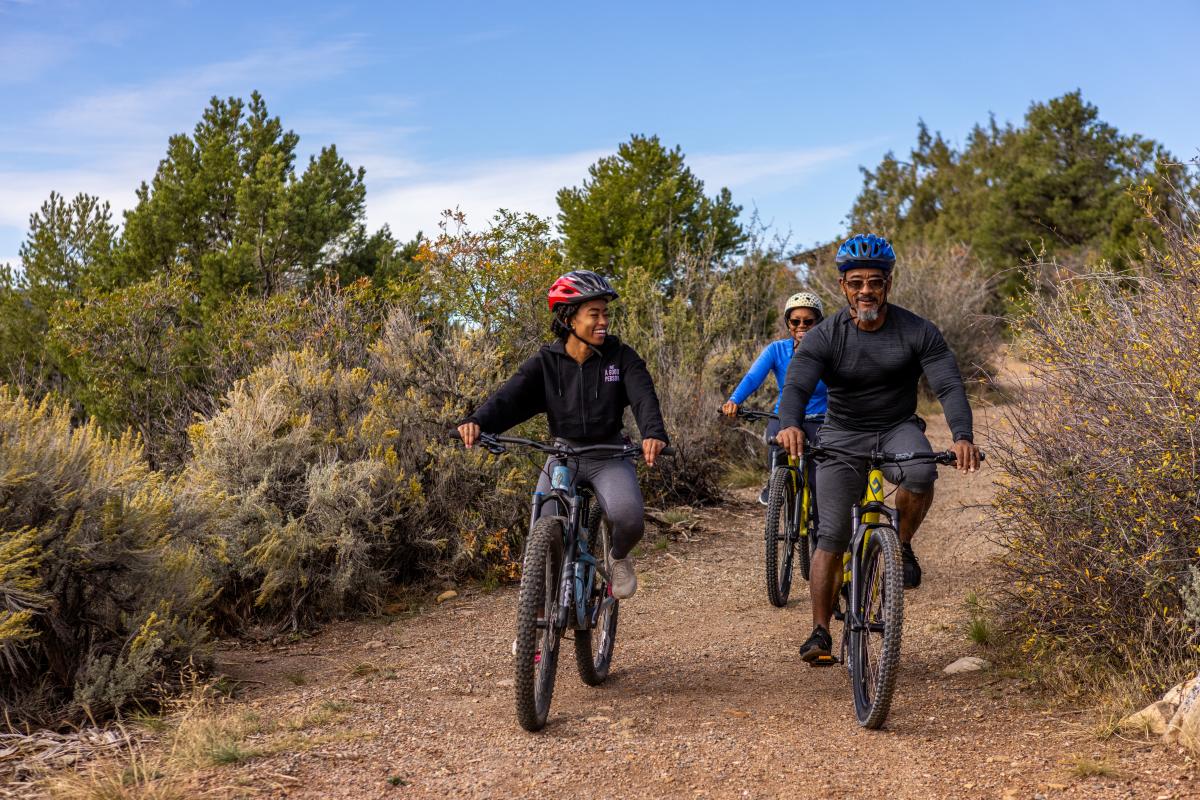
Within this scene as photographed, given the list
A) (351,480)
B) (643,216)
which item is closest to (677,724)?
(351,480)

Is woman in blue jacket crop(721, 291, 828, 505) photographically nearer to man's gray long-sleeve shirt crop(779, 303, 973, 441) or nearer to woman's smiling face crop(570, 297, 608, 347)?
man's gray long-sleeve shirt crop(779, 303, 973, 441)

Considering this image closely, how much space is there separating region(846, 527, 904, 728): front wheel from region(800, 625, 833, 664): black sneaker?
0.29 metres

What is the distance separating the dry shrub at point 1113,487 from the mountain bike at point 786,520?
167 centimetres

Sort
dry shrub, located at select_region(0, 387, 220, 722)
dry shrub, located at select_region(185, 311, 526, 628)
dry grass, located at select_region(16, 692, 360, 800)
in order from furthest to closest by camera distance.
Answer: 1. dry shrub, located at select_region(185, 311, 526, 628)
2. dry shrub, located at select_region(0, 387, 220, 722)
3. dry grass, located at select_region(16, 692, 360, 800)

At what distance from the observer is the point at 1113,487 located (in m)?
4.71

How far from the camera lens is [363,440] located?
7.93 meters

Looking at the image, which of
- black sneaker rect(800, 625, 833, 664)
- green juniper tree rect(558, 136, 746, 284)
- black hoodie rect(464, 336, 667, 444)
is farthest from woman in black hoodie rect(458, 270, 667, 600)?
green juniper tree rect(558, 136, 746, 284)

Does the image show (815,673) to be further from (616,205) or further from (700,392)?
(616,205)

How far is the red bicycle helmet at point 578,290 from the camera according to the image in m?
5.09

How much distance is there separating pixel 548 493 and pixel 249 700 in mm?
1887

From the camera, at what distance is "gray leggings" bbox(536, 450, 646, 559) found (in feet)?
16.2

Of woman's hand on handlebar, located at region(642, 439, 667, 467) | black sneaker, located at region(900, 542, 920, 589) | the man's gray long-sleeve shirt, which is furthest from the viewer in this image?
black sneaker, located at region(900, 542, 920, 589)

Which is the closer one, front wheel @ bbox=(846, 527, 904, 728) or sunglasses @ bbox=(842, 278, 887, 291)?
front wheel @ bbox=(846, 527, 904, 728)

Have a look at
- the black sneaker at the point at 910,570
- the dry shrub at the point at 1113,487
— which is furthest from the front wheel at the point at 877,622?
the black sneaker at the point at 910,570
